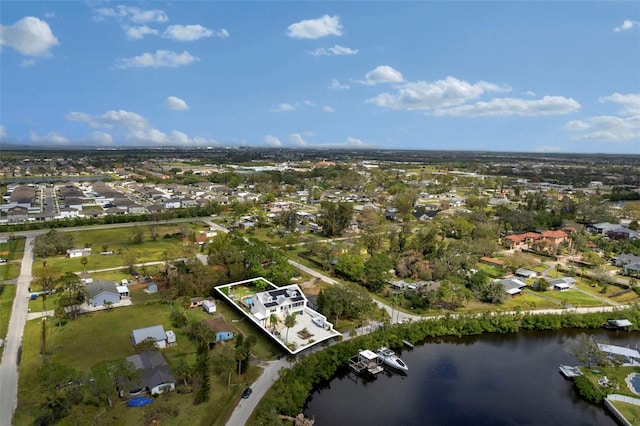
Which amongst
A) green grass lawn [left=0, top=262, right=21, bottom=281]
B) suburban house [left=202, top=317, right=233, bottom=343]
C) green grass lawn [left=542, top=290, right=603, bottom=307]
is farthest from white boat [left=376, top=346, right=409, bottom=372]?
green grass lawn [left=0, top=262, right=21, bottom=281]

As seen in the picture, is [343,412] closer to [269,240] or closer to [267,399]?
[267,399]

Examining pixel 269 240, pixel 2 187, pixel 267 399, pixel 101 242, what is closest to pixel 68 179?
pixel 2 187

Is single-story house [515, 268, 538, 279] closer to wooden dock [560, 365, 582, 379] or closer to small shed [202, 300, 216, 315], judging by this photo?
wooden dock [560, 365, 582, 379]

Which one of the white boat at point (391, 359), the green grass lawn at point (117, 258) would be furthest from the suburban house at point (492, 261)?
the green grass lawn at point (117, 258)

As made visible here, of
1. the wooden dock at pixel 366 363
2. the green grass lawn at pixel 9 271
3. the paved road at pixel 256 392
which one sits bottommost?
the wooden dock at pixel 366 363

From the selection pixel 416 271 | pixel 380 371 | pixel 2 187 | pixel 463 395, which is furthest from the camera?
pixel 2 187

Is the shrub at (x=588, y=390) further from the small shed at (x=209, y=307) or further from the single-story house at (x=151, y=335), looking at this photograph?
the single-story house at (x=151, y=335)
